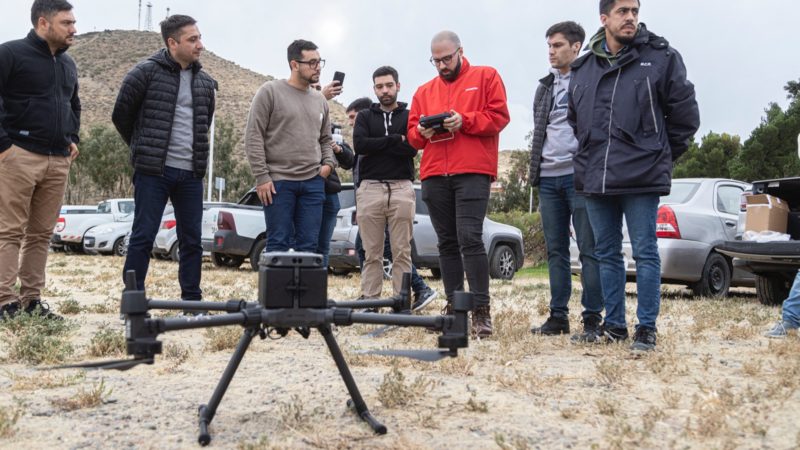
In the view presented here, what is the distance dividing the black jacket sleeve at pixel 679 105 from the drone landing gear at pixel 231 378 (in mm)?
2818

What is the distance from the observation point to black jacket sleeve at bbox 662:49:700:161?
4.87m

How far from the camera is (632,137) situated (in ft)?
16.1

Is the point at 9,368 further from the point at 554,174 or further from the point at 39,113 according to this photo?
the point at 554,174

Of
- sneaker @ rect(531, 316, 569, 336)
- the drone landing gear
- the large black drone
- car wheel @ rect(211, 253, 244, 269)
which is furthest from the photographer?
car wheel @ rect(211, 253, 244, 269)

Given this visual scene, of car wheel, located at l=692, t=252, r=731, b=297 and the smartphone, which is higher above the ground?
the smartphone

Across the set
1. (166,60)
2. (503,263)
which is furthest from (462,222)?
(503,263)

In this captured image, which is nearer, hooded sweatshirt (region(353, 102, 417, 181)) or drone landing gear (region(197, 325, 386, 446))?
drone landing gear (region(197, 325, 386, 446))

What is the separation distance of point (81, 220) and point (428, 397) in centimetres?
2178

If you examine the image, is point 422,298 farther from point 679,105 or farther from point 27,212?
point 27,212

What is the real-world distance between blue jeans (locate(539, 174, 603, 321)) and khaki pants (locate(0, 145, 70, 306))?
3.62m

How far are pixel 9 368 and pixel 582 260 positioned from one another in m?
3.72

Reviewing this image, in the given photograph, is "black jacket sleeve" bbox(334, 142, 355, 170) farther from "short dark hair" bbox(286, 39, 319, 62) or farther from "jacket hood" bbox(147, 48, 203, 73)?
"jacket hood" bbox(147, 48, 203, 73)

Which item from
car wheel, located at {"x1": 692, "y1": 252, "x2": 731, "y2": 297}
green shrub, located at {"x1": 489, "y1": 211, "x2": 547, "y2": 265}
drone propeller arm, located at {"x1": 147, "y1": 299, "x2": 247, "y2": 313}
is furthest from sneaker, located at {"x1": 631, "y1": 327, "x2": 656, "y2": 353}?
green shrub, located at {"x1": 489, "y1": 211, "x2": 547, "y2": 265}

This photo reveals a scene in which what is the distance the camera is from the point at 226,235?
46.2 feet
